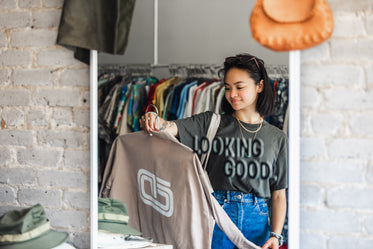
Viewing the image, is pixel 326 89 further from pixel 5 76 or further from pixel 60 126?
pixel 5 76

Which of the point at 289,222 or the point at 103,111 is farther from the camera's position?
the point at 103,111

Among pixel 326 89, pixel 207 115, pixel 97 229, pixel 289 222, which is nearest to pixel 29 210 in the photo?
pixel 97 229

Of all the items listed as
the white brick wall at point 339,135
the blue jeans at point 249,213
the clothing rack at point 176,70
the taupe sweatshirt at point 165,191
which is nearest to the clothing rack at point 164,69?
the clothing rack at point 176,70

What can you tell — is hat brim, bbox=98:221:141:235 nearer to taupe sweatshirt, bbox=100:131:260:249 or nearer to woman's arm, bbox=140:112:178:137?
taupe sweatshirt, bbox=100:131:260:249

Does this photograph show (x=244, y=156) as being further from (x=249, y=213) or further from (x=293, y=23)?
(x=293, y=23)

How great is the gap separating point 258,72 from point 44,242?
102 centimetres

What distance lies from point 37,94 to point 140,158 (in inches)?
21.0

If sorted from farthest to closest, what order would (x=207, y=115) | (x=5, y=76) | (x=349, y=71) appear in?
(x=5, y=76) < (x=207, y=115) < (x=349, y=71)

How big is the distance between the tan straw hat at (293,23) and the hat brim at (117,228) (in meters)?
0.90

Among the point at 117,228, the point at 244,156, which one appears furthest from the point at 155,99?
the point at 117,228

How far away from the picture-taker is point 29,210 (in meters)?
1.67

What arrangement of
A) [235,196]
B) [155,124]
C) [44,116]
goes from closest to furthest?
1. [235,196]
2. [155,124]
3. [44,116]

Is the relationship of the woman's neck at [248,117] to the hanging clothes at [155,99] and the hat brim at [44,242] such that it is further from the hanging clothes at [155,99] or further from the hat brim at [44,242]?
the hat brim at [44,242]

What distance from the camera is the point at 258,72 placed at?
1.59m
